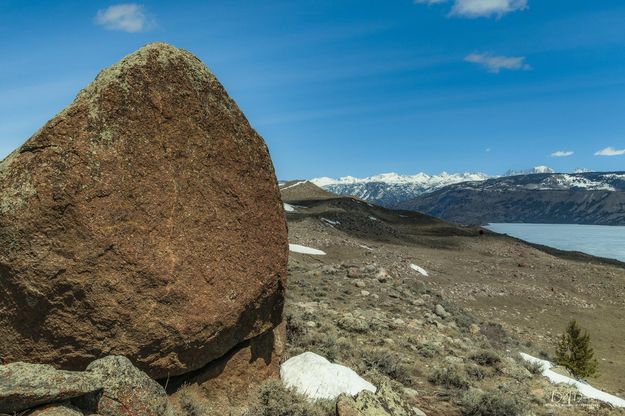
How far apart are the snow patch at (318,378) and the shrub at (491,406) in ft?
5.95

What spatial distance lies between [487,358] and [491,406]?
3856 mm

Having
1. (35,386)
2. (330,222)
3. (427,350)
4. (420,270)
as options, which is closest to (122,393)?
(35,386)

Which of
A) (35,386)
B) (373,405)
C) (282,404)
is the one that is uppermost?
(35,386)

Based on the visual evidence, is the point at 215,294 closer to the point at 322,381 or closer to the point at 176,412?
the point at 176,412

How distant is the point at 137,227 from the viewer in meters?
6.13

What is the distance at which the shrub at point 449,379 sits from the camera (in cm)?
983

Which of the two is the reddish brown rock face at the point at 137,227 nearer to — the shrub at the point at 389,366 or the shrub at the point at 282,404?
the shrub at the point at 282,404

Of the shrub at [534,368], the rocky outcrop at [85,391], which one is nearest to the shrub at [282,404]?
the rocky outcrop at [85,391]

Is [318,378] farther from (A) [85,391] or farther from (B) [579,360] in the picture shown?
(B) [579,360]

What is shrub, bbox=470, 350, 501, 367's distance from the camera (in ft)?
38.8

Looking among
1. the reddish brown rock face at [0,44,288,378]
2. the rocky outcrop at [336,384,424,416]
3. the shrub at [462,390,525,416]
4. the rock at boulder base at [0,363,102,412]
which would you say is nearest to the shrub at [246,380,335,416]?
the rocky outcrop at [336,384,424,416]

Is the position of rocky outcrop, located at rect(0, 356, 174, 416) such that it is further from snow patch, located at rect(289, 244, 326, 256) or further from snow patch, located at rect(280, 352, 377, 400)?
snow patch, located at rect(289, 244, 326, 256)

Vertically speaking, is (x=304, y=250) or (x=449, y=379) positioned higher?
(x=304, y=250)

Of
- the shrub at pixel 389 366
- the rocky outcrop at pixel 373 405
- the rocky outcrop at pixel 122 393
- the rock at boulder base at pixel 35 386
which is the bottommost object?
the shrub at pixel 389 366
